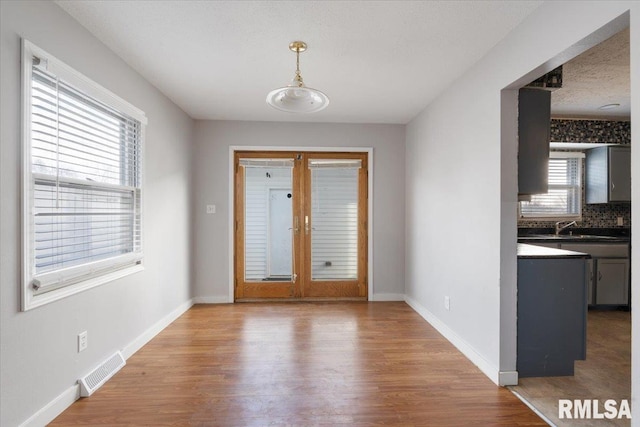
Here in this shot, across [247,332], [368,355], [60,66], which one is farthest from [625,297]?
[60,66]

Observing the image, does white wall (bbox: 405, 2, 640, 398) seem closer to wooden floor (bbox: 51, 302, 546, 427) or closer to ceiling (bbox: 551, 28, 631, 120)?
wooden floor (bbox: 51, 302, 546, 427)

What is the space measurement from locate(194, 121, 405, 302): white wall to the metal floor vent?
76.6 inches

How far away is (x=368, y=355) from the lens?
2891 mm

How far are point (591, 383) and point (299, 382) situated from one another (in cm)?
205

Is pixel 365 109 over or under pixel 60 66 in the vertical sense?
over

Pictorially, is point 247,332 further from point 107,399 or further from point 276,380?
point 107,399

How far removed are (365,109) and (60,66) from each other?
9.60ft

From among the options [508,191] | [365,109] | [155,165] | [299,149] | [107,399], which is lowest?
[107,399]

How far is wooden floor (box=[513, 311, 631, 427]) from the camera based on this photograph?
2129 mm

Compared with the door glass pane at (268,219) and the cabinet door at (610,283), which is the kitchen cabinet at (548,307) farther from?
the door glass pane at (268,219)

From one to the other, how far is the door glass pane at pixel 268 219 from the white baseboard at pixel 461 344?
6.04 feet

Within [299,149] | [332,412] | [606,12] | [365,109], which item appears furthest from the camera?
[299,149]

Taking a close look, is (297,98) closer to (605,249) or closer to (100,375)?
(100,375)

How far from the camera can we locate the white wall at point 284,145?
15.1 ft
